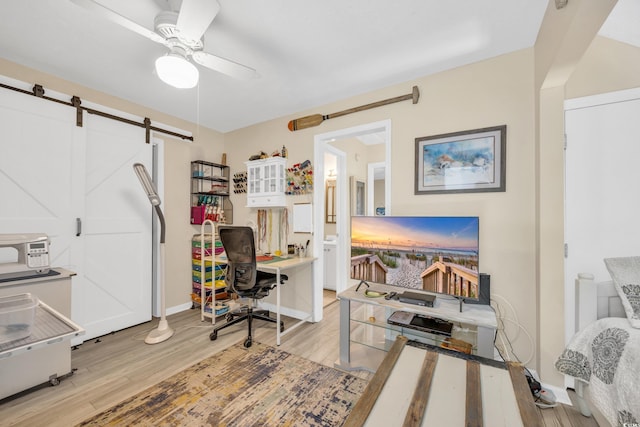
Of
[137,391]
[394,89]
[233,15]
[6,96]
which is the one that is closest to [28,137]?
[6,96]

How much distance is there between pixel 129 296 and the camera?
2984 millimetres

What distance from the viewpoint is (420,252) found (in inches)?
80.4

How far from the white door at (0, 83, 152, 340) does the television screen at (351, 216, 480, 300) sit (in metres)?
2.61

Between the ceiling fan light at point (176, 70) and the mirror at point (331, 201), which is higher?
the ceiling fan light at point (176, 70)

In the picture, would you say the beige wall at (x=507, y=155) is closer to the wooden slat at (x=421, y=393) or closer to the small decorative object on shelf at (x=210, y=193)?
the wooden slat at (x=421, y=393)

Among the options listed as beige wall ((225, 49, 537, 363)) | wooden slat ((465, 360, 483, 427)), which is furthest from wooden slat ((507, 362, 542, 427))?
beige wall ((225, 49, 537, 363))

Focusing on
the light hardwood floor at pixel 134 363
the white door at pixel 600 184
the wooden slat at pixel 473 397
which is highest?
the white door at pixel 600 184

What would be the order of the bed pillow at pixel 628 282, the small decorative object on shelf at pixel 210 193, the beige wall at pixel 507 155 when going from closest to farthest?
the bed pillow at pixel 628 282
the beige wall at pixel 507 155
the small decorative object on shelf at pixel 210 193

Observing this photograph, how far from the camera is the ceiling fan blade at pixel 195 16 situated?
1.33 meters

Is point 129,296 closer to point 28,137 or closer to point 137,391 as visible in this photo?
point 137,391

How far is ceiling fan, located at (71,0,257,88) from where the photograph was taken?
4.41ft

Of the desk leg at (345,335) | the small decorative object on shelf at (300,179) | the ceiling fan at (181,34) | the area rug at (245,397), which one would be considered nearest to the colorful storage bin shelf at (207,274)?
the area rug at (245,397)

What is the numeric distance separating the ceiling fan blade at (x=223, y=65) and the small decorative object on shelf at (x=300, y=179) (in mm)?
1382

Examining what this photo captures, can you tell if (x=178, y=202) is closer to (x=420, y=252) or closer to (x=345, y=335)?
(x=345, y=335)
